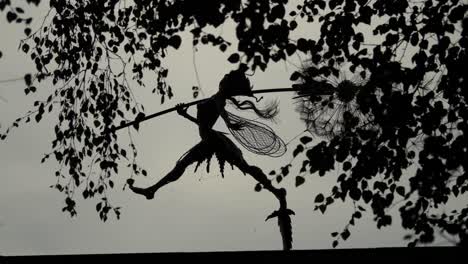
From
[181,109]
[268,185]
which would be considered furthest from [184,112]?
[268,185]

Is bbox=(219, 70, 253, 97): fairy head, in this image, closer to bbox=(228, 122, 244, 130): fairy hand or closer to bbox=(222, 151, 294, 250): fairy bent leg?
bbox=(228, 122, 244, 130): fairy hand

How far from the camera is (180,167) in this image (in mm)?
7605

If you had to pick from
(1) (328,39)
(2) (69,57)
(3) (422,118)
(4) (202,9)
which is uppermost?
(2) (69,57)

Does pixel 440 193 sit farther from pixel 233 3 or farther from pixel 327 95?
pixel 233 3

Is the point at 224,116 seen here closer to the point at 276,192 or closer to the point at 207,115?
the point at 207,115

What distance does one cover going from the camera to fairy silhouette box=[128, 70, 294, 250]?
744cm

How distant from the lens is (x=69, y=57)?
8.45 metres

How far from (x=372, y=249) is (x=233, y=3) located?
6.93 feet

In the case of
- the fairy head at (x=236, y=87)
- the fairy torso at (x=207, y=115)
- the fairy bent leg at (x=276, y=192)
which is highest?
the fairy head at (x=236, y=87)

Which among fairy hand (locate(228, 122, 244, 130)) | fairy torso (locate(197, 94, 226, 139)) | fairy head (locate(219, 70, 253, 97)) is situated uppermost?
fairy head (locate(219, 70, 253, 97))

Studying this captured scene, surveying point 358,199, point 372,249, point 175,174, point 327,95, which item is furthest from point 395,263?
point 175,174

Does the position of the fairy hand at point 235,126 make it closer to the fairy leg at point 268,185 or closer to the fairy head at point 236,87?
the fairy leg at point 268,185

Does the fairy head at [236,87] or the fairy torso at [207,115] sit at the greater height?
the fairy head at [236,87]

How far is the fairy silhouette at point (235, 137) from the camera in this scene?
7441mm
